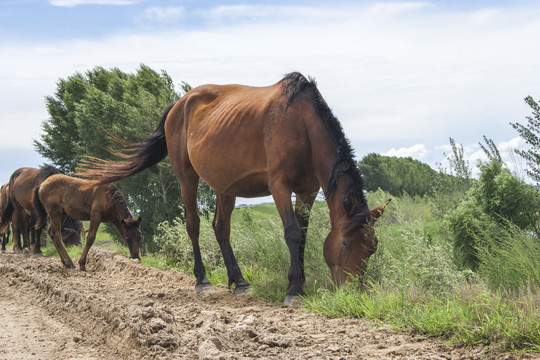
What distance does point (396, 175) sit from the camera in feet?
93.0

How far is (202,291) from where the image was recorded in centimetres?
853

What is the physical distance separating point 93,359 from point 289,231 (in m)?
2.70

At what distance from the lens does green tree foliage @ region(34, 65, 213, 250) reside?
22.8m

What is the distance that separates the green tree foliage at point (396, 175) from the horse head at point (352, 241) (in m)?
20.3

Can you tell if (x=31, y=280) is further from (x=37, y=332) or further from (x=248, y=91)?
(x=248, y=91)

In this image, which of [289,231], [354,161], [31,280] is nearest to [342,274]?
[289,231]

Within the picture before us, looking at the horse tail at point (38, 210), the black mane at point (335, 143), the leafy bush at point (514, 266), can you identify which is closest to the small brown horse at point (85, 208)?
the horse tail at point (38, 210)

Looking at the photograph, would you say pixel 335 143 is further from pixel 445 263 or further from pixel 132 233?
pixel 132 233

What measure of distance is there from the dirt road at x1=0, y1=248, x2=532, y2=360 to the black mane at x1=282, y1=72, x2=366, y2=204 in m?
1.56

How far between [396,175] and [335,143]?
72.7 ft

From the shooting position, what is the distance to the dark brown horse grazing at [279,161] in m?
6.65

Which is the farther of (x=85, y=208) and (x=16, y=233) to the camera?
(x=16, y=233)

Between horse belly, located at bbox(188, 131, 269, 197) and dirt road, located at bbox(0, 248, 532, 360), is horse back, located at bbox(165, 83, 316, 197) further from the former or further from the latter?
dirt road, located at bbox(0, 248, 532, 360)

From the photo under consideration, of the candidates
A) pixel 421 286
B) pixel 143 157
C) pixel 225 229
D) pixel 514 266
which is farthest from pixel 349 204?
pixel 143 157
